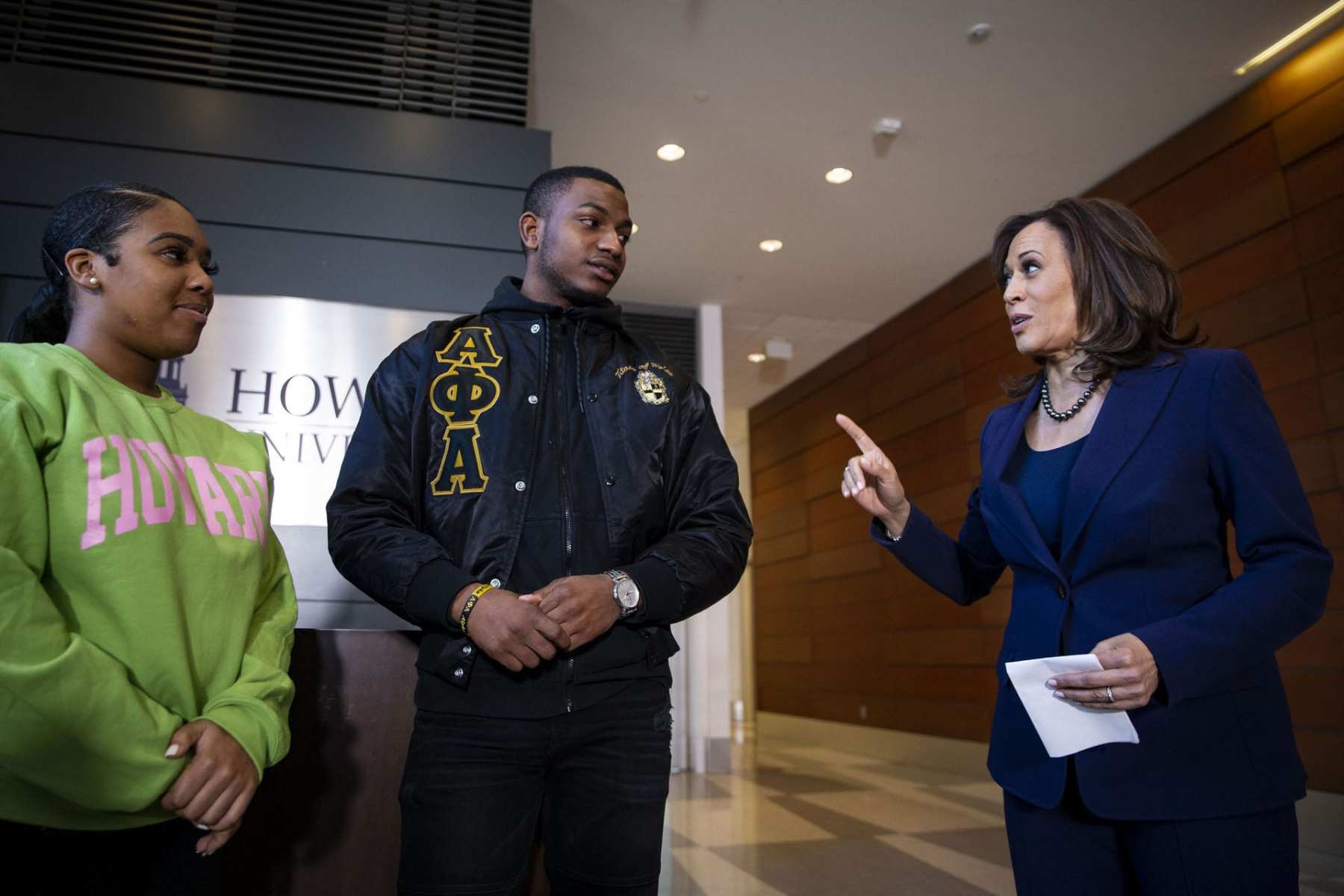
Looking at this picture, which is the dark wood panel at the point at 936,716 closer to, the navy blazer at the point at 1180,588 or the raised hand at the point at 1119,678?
the navy blazer at the point at 1180,588

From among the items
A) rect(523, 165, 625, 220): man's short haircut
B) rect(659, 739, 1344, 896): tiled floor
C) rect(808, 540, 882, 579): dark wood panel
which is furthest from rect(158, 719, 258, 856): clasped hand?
rect(808, 540, 882, 579): dark wood panel

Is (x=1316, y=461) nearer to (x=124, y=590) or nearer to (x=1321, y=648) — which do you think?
(x=1321, y=648)

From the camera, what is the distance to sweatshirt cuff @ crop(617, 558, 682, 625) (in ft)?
4.52

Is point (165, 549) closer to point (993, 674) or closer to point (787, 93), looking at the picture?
point (787, 93)

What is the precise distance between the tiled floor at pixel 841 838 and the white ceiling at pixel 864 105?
3.65 metres

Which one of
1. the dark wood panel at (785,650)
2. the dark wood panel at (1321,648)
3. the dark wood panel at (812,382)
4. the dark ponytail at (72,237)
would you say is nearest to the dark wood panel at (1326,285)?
the dark wood panel at (1321,648)

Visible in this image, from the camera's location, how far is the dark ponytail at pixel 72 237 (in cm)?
139

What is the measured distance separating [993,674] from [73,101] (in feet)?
19.9

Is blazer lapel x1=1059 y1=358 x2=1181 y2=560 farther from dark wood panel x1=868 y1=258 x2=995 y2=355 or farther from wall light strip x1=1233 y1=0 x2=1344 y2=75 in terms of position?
dark wood panel x1=868 y1=258 x2=995 y2=355

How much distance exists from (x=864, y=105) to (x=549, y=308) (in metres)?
3.49

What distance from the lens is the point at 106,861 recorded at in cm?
111

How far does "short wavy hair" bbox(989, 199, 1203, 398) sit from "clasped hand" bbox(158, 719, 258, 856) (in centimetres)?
139

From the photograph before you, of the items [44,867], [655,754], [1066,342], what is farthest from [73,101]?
[1066,342]

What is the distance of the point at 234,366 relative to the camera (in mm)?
2732
